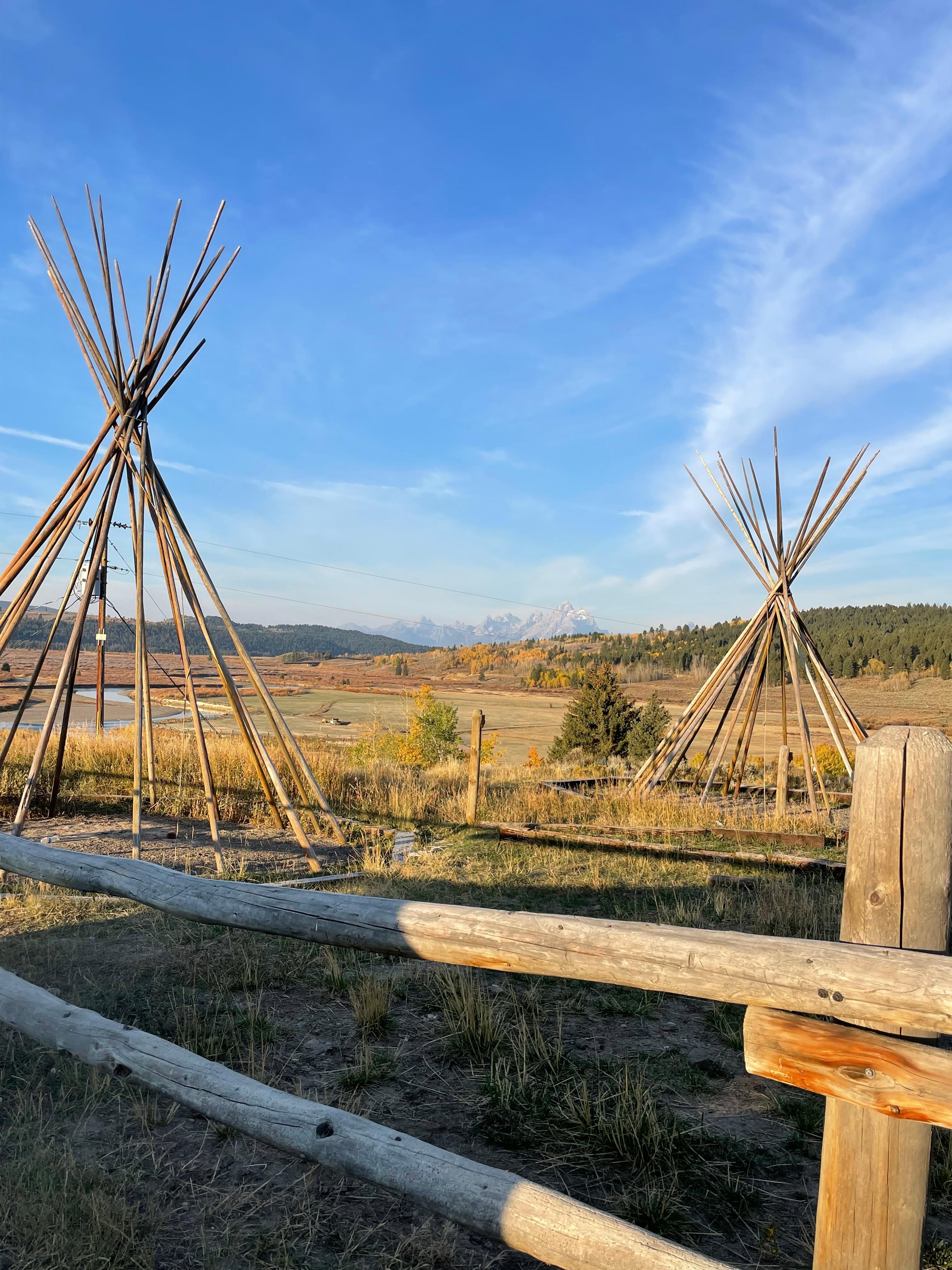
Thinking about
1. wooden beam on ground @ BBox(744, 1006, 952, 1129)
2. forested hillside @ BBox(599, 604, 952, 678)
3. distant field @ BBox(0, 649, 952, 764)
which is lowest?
distant field @ BBox(0, 649, 952, 764)

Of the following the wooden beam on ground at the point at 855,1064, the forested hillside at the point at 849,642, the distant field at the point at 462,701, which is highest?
the forested hillside at the point at 849,642

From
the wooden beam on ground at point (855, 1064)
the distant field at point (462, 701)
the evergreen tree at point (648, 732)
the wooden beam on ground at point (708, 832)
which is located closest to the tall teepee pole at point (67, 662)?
the distant field at point (462, 701)

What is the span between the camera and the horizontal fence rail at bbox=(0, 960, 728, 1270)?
160 centimetres

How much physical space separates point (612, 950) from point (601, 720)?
1435 centimetres

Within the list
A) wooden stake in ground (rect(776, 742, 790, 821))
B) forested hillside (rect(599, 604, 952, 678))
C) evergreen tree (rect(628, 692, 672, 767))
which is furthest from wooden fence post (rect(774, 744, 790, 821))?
forested hillside (rect(599, 604, 952, 678))

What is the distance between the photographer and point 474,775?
8352 millimetres

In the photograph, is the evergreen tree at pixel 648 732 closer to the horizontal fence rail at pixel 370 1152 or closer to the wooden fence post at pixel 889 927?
the horizontal fence rail at pixel 370 1152

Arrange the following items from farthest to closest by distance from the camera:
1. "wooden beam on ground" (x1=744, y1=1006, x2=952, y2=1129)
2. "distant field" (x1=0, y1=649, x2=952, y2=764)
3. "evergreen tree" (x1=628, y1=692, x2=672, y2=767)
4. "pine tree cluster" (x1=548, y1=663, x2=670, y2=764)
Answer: "distant field" (x1=0, y1=649, x2=952, y2=764), "pine tree cluster" (x1=548, y1=663, x2=670, y2=764), "evergreen tree" (x1=628, y1=692, x2=672, y2=767), "wooden beam on ground" (x1=744, y1=1006, x2=952, y2=1129)

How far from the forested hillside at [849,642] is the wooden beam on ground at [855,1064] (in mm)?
32810

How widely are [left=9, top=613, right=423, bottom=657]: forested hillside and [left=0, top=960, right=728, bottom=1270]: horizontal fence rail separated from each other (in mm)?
51287

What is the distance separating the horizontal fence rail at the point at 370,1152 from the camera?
5.25 feet

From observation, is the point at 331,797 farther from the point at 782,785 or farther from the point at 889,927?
the point at 889,927

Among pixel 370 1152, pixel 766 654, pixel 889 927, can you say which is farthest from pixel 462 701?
pixel 889 927

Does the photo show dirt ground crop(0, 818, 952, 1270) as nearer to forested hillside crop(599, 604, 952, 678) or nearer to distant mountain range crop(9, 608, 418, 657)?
forested hillside crop(599, 604, 952, 678)
